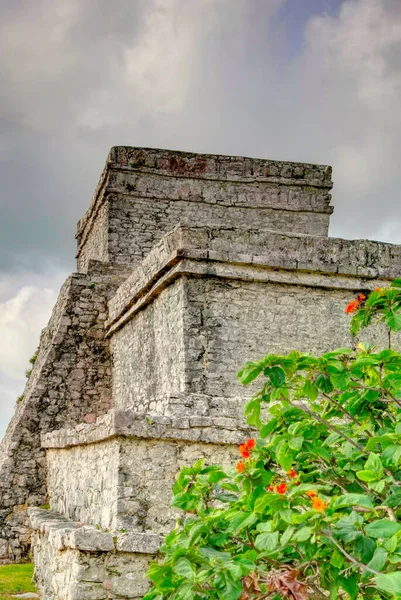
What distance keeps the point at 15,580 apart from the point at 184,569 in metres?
6.07

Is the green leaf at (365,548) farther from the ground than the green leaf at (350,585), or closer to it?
farther from the ground

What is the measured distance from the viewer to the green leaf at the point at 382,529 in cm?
349

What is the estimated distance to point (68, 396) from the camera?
1132 centimetres

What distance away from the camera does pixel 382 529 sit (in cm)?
351

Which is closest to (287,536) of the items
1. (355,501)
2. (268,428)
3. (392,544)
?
(355,501)

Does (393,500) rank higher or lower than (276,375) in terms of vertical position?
lower

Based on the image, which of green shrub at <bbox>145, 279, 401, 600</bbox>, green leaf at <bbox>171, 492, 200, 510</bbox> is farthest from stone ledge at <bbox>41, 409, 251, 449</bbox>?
green leaf at <bbox>171, 492, 200, 510</bbox>

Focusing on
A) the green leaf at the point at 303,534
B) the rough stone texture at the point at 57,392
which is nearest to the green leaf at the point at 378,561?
the green leaf at the point at 303,534

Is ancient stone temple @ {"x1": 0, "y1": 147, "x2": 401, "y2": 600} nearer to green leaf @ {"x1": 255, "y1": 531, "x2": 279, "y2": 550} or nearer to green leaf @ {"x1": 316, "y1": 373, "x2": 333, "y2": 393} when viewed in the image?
green leaf @ {"x1": 316, "y1": 373, "x2": 333, "y2": 393}

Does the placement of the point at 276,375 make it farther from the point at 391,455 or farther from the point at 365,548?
the point at 365,548

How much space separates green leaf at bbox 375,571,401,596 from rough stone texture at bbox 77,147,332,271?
32.5 feet

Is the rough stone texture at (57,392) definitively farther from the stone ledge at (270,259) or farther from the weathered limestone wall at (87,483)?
the stone ledge at (270,259)

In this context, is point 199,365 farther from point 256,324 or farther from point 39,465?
point 39,465

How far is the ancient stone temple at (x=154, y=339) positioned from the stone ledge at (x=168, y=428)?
0.01 meters
